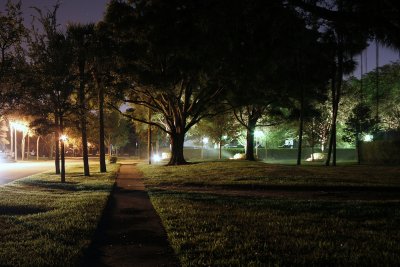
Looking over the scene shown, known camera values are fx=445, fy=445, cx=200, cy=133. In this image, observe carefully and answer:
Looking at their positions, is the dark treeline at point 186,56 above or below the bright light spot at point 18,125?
above

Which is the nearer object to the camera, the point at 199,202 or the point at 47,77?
the point at 199,202

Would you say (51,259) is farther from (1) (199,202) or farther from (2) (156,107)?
(2) (156,107)

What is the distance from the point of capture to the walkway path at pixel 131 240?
279 inches

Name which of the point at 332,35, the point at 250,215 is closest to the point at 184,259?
the point at 250,215

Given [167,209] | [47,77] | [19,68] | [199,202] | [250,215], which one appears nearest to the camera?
[250,215]

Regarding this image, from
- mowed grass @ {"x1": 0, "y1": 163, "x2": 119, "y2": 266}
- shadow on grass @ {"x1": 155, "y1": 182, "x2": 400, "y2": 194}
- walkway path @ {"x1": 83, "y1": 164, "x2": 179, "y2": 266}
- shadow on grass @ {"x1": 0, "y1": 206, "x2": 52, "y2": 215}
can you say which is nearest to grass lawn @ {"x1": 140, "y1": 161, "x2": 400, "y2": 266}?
shadow on grass @ {"x1": 155, "y1": 182, "x2": 400, "y2": 194}

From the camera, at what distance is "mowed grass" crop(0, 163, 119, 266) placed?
7.05 metres

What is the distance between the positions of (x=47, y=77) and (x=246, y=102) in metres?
18.8

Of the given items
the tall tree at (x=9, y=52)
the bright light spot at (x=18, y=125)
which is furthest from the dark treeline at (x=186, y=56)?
the bright light spot at (x=18, y=125)

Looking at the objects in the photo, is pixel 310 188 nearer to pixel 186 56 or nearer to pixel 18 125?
pixel 186 56

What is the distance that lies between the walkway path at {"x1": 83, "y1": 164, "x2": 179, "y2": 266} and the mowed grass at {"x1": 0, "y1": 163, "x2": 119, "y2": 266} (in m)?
0.28

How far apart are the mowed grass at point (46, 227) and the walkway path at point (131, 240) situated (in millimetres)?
277

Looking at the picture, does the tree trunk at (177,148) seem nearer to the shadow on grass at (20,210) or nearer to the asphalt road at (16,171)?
the asphalt road at (16,171)

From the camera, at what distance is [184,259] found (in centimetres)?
686
